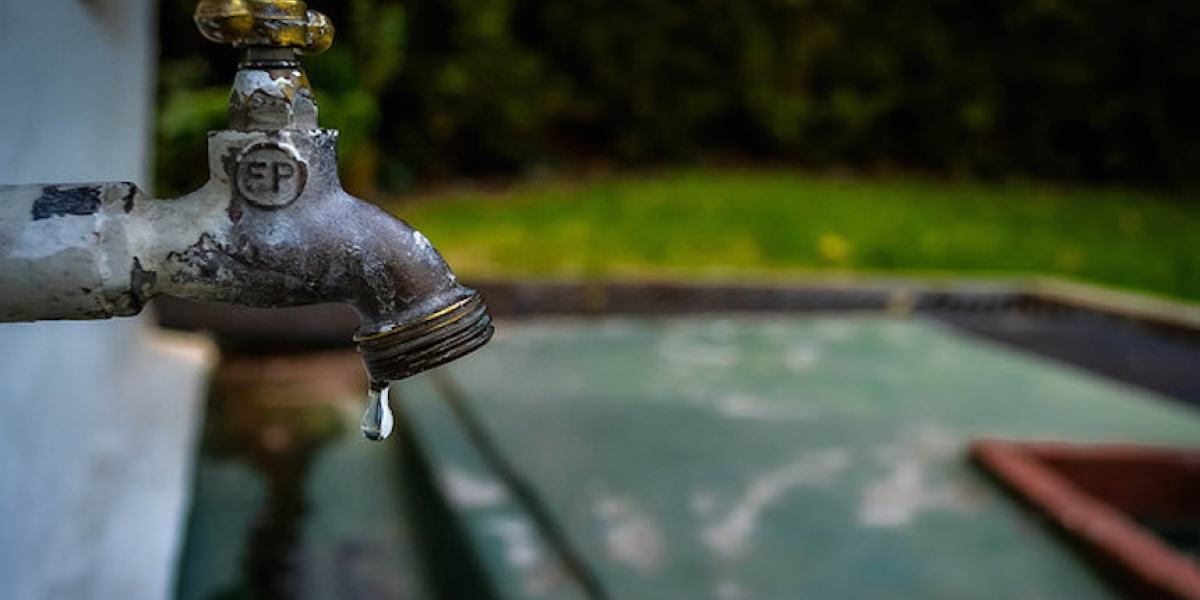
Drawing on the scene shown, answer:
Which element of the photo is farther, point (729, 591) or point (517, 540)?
point (517, 540)

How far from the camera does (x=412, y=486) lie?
2627 millimetres

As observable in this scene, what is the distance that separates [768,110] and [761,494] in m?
6.49

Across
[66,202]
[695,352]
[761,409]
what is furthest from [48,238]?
[695,352]

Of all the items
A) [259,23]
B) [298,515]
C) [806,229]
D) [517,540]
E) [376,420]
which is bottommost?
[806,229]

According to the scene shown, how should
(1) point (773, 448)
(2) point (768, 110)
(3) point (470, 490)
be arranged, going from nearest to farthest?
(3) point (470, 490), (1) point (773, 448), (2) point (768, 110)

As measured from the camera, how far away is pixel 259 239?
3.23ft

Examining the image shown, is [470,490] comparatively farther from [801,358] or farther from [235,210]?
[801,358]

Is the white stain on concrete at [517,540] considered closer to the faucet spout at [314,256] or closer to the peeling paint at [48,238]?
the faucet spout at [314,256]

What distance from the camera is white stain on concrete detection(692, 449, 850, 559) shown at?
6.82ft

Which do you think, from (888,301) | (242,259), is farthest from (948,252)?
(242,259)

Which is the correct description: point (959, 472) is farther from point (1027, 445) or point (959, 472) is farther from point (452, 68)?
point (452, 68)

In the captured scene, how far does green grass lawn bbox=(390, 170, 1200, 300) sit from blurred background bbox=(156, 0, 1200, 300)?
0.04 meters

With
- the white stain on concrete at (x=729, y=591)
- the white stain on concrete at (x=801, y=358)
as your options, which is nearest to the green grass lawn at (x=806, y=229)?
the white stain on concrete at (x=801, y=358)

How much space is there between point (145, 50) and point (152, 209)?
2.38 m
